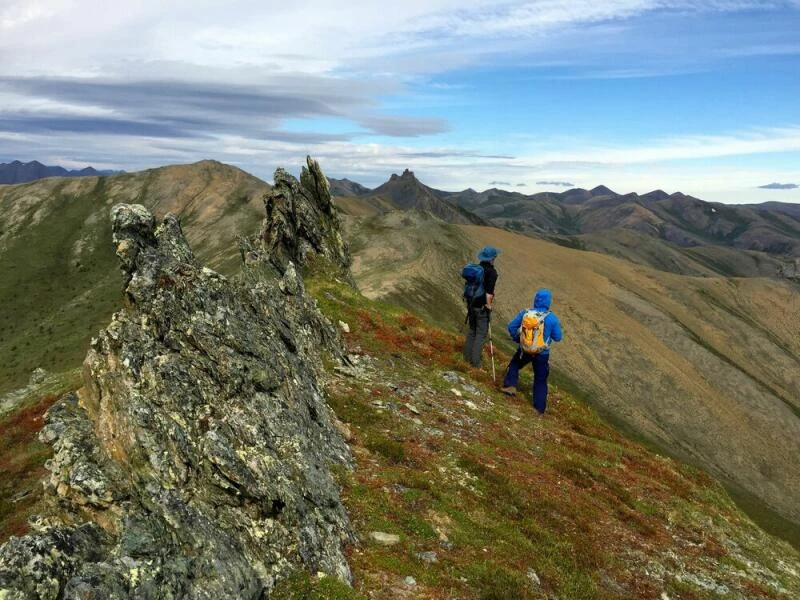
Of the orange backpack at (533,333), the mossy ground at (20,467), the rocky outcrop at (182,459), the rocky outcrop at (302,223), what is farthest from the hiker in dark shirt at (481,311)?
the mossy ground at (20,467)

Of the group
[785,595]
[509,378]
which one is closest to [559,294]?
[509,378]

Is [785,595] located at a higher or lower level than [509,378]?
lower

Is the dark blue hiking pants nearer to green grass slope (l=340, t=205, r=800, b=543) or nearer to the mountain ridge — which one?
the mountain ridge

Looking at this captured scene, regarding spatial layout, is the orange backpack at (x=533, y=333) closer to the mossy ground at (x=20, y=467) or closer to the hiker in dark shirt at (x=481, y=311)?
the hiker in dark shirt at (x=481, y=311)

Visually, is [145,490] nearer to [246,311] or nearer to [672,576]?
[246,311]

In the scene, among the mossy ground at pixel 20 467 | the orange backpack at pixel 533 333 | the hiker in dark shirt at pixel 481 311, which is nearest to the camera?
the mossy ground at pixel 20 467

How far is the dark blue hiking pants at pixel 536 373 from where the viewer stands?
2564cm

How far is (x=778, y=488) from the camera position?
8462cm

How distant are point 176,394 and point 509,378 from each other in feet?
63.3

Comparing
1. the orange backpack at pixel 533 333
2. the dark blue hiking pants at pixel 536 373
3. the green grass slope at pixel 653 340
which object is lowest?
the green grass slope at pixel 653 340

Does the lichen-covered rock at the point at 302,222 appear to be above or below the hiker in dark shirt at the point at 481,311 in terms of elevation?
above

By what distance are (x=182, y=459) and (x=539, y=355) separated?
17762 mm

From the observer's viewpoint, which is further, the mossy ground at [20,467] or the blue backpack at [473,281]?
the blue backpack at [473,281]

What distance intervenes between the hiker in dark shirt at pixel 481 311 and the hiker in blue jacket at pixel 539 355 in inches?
82.8
